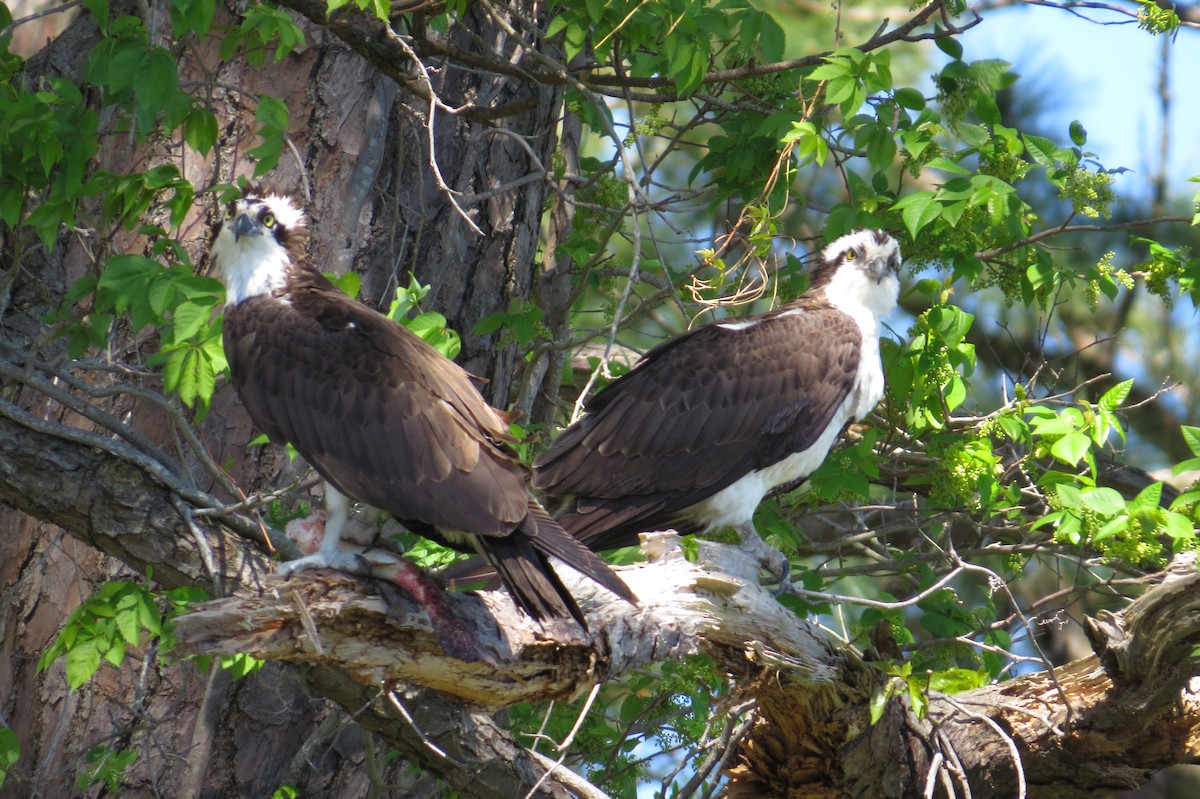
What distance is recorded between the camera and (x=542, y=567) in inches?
130

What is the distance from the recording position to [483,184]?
5250 mm

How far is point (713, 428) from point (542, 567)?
1.62 metres

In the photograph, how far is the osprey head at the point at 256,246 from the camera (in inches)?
159

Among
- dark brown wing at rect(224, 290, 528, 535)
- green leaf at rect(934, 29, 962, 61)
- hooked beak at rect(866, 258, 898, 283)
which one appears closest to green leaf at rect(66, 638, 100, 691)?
dark brown wing at rect(224, 290, 528, 535)

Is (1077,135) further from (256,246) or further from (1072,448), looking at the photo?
(256,246)

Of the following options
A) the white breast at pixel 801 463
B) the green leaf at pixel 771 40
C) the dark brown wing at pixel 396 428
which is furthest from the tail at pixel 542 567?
the green leaf at pixel 771 40

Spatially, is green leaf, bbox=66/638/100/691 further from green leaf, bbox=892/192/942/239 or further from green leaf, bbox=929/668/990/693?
green leaf, bbox=892/192/942/239

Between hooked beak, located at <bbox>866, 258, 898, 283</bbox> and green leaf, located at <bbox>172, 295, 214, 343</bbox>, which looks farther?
hooked beak, located at <bbox>866, 258, 898, 283</bbox>

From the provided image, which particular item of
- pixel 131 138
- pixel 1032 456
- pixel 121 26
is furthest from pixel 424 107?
pixel 1032 456

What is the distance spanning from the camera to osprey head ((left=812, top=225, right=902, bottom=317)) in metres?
5.20

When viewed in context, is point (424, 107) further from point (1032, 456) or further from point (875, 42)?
point (1032, 456)

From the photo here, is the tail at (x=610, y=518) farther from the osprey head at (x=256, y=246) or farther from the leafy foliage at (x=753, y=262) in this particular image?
the osprey head at (x=256, y=246)

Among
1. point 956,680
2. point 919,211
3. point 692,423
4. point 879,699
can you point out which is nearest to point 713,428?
point 692,423

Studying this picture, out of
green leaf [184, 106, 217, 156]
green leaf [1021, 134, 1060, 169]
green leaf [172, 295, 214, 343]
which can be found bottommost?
green leaf [172, 295, 214, 343]
